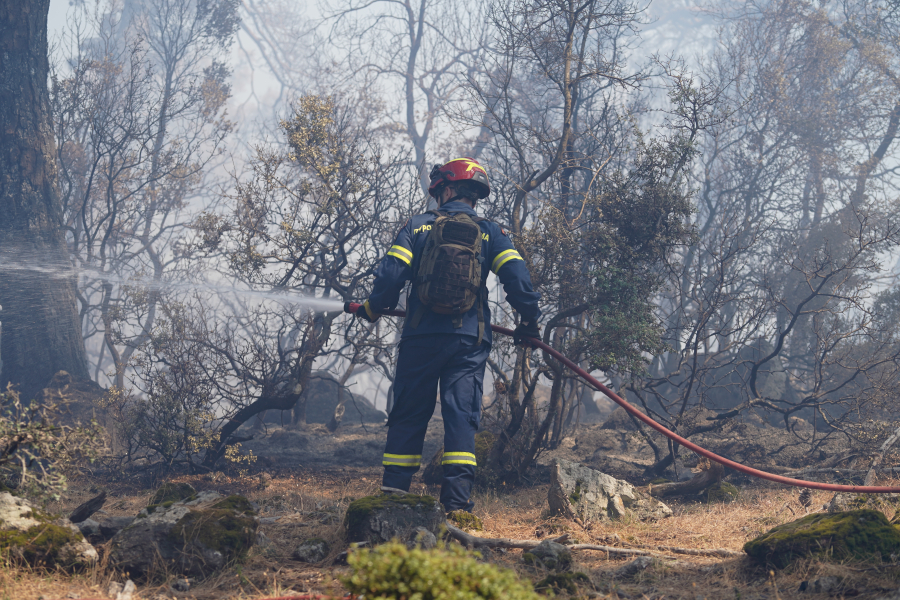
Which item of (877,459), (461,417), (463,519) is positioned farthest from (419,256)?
(877,459)

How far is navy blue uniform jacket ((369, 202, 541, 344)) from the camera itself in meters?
4.60

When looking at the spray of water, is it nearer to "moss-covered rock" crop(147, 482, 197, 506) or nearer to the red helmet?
"moss-covered rock" crop(147, 482, 197, 506)

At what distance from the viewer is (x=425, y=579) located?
5.58 feet

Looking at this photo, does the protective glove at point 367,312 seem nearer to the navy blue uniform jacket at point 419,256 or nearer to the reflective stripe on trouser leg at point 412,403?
the navy blue uniform jacket at point 419,256

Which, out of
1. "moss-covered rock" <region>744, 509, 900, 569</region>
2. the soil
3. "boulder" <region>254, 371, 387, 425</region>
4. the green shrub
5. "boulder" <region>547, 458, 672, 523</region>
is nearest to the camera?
the green shrub

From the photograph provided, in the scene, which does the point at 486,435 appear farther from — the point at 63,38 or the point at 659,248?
→ the point at 63,38

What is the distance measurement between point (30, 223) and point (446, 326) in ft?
26.1

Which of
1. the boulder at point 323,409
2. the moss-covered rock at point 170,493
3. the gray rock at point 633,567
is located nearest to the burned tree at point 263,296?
the moss-covered rock at point 170,493

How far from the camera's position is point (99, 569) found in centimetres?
285

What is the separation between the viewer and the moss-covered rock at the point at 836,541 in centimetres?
294

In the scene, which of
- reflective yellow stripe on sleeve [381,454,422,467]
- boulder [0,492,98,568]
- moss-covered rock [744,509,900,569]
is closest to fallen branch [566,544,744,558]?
moss-covered rock [744,509,900,569]

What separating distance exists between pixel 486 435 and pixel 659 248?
2.76 m

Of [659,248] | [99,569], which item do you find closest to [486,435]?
[659,248]

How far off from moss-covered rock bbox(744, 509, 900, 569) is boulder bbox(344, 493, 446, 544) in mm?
1751
